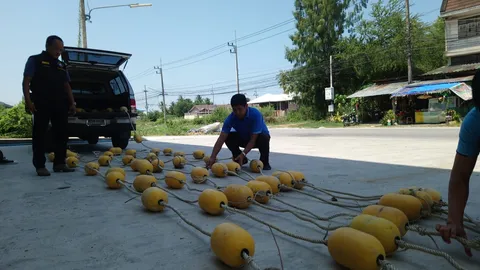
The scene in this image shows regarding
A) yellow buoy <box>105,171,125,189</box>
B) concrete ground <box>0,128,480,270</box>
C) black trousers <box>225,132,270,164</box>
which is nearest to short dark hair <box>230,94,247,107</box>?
black trousers <box>225,132,270,164</box>

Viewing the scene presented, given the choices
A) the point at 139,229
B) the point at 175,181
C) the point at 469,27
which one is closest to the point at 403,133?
the point at 175,181

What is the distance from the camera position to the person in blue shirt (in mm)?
1607

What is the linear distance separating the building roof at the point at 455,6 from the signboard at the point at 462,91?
6.86 m

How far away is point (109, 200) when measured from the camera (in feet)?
10.1

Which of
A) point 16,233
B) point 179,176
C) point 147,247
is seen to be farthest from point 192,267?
point 179,176

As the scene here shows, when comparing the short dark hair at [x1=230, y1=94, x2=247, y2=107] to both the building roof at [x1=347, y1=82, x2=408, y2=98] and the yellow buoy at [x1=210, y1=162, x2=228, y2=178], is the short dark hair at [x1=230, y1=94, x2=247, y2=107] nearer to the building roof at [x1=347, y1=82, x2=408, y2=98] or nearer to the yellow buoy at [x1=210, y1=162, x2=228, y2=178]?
the yellow buoy at [x1=210, y1=162, x2=228, y2=178]

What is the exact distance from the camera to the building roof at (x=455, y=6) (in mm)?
22062

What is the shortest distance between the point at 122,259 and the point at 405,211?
5.75 feet

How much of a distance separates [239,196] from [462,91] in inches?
801

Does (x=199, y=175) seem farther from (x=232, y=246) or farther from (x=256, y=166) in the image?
(x=232, y=246)

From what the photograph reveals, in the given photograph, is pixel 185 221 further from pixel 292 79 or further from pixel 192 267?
pixel 292 79

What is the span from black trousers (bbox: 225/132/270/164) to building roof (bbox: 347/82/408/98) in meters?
21.3

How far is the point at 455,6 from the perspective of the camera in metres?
23.1

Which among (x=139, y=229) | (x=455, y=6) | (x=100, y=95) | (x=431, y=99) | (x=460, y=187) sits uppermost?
(x=455, y=6)
